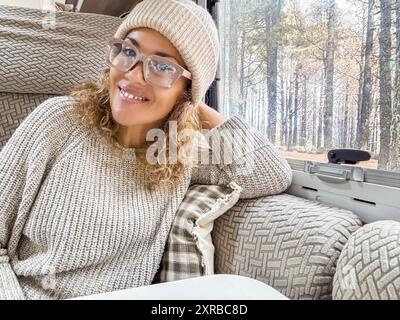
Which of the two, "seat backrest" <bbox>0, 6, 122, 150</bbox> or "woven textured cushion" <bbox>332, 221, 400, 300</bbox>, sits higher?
"seat backrest" <bbox>0, 6, 122, 150</bbox>

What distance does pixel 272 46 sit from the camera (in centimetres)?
104

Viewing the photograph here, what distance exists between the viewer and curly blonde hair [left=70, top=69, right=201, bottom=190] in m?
0.79

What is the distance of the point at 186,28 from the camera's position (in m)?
0.75

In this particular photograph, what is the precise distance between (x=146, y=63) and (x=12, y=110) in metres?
0.50

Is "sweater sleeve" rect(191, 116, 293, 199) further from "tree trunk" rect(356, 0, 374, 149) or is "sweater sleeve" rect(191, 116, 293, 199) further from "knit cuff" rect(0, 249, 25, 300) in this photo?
"knit cuff" rect(0, 249, 25, 300)

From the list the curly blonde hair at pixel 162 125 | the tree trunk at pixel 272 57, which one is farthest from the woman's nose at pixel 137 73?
the tree trunk at pixel 272 57

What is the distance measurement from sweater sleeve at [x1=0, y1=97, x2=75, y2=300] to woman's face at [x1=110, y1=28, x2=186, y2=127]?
153mm

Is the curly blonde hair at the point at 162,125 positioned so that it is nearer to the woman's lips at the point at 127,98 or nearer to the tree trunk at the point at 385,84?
the woman's lips at the point at 127,98

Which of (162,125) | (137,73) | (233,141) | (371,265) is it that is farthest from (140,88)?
(371,265)

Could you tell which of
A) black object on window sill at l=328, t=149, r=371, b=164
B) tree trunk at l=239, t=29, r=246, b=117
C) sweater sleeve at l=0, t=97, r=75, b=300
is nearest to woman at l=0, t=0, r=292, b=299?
sweater sleeve at l=0, t=97, r=75, b=300

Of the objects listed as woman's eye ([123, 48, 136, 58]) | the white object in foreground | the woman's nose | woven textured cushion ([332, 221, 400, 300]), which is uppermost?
woman's eye ([123, 48, 136, 58])

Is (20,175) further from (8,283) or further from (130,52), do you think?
(130,52)

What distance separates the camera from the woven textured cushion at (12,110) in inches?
38.1
